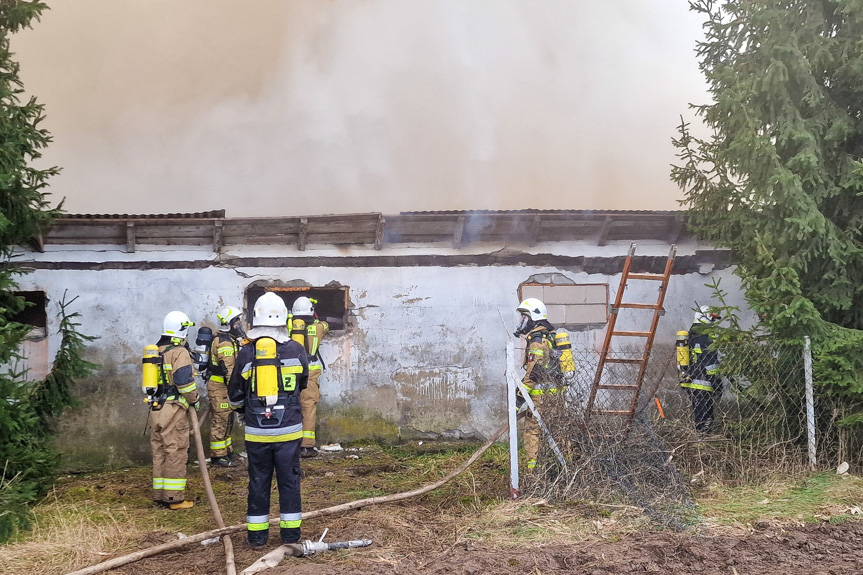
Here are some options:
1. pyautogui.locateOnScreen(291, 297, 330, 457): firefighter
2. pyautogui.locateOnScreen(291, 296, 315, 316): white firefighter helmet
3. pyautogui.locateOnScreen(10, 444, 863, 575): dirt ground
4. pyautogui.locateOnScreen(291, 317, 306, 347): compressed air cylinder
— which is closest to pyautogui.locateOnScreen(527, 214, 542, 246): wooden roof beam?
pyautogui.locateOnScreen(291, 297, 330, 457): firefighter

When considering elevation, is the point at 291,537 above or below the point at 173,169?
below

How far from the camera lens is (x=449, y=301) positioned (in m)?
9.87

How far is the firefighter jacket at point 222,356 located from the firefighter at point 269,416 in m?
3.30

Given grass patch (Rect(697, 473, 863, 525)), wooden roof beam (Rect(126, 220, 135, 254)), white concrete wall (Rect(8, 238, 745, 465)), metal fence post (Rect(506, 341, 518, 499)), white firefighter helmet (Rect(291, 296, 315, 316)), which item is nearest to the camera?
grass patch (Rect(697, 473, 863, 525))

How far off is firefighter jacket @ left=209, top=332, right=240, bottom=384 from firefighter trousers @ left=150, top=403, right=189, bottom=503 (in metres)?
1.43

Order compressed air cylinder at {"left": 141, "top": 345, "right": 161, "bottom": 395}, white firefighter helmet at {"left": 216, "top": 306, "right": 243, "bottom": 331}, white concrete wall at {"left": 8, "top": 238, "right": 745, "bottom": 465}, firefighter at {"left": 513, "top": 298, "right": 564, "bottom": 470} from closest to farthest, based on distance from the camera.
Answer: firefighter at {"left": 513, "top": 298, "right": 564, "bottom": 470}
compressed air cylinder at {"left": 141, "top": 345, "right": 161, "bottom": 395}
white firefighter helmet at {"left": 216, "top": 306, "right": 243, "bottom": 331}
white concrete wall at {"left": 8, "top": 238, "right": 745, "bottom": 465}

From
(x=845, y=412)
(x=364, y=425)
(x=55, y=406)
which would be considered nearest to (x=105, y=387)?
(x=55, y=406)

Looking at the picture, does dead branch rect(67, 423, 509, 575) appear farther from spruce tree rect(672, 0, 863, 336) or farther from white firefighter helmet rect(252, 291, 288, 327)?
spruce tree rect(672, 0, 863, 336)

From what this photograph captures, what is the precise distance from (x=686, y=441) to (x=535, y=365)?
1.62 m

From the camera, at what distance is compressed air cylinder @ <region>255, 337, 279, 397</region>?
17.5 ft

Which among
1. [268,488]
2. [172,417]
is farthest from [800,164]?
[172,417]

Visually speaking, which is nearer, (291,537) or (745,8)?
(291,537)

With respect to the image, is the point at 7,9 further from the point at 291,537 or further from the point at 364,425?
the point at 364,425

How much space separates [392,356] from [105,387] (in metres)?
3.94
